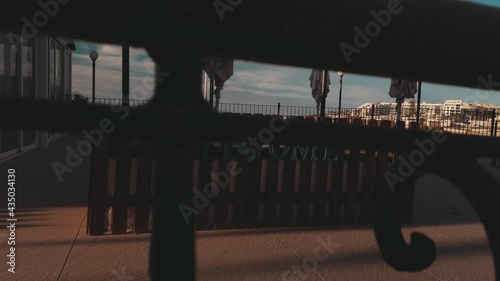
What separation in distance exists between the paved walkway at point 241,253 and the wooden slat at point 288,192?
0.57ft

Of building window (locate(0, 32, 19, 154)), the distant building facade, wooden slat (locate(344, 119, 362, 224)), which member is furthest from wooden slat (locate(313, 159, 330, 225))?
building window (locate(0, 32, 19, 154))

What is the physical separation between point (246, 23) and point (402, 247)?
0.46m

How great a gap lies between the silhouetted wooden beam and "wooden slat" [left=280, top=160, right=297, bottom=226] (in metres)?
4.22

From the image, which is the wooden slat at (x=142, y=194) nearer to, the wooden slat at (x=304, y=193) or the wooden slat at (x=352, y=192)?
the wooden slat at (x=304, y=193)

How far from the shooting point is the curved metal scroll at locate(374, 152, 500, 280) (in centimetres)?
62

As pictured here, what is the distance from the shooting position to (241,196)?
4652 millimetres

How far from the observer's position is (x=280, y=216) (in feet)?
15.9

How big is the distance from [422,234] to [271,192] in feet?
13.6

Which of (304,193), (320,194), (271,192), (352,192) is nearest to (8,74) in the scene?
(271,192)

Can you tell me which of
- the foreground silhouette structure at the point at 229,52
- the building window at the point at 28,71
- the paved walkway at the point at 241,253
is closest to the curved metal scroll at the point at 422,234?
the foreground silhouette structure at the point at 229,52

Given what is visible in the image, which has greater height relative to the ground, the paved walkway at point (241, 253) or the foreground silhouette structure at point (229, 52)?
the foreground silhouette structure at point (229, 52)

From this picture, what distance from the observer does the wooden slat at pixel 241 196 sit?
4590mm

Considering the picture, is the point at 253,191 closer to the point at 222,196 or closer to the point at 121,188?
the point at 222,196

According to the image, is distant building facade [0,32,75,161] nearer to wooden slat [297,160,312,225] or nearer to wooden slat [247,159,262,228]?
wooden slat [247,159,262,228]
